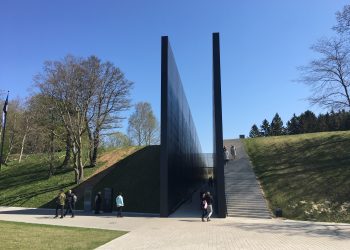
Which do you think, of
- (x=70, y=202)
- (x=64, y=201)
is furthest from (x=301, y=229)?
(x=64, y=201)

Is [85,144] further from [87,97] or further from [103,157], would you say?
[87,97]

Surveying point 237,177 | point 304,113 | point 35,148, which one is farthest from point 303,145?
point 304,113

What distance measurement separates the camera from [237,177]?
30.8m

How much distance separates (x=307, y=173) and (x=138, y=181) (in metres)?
13.6

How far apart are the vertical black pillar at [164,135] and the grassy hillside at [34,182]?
36.8 ft

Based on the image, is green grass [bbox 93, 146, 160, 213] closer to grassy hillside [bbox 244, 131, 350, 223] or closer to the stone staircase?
the stone staircase

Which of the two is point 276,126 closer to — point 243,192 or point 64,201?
point 243,192

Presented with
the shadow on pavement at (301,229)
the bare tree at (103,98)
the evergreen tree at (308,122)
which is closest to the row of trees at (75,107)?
the bare tree at (103,98)

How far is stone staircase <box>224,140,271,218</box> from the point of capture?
23.8 m

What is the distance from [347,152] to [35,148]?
1141 inches

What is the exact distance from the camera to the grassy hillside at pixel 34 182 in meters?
31.1

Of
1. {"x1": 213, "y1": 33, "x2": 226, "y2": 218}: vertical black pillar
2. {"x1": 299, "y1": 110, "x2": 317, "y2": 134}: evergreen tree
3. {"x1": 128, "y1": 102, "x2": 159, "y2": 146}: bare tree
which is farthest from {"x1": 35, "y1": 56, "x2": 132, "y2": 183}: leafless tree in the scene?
{"x1": 299, "y1": 110, "x2": 317, "y2": 134}: evergreen tree

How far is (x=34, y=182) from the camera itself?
35.4 meters

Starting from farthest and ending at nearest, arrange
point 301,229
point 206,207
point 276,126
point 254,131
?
1. point 254,131
2. point 276,126
3. point 206,207
4. point 301,229
